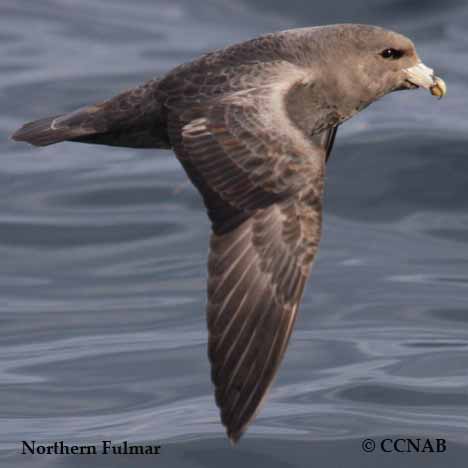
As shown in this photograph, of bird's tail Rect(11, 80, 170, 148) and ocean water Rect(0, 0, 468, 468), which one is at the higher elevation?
bird's tail Rect(11, 80, 170, 148)

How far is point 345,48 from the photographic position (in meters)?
7.67

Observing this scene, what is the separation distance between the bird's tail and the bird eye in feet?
3.82

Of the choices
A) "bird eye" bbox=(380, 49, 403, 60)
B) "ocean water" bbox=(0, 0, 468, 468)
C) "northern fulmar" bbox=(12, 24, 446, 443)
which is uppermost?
"bird eye" bbox=(380, 49, 403, 60)

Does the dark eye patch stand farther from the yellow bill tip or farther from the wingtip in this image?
the wingtip

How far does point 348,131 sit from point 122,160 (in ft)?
6.85

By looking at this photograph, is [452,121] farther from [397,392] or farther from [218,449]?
[218,449]

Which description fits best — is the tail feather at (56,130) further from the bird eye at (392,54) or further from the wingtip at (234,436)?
the wingtip at (234,436)

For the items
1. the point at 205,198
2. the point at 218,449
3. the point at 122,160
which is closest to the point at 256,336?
the point at 205,198

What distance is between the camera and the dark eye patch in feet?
25.5

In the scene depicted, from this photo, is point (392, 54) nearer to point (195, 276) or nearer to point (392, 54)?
point (392, 54)

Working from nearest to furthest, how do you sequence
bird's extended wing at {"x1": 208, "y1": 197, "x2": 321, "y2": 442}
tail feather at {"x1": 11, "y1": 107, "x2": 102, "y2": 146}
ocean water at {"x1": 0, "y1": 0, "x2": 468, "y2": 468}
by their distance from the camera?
bird's extended wing at {"x1": 208, "y1": 197, "x2": 321, "y2": 442} < tail feather at {"x1": 11, "y1": 107, "x2": 102, "y2": 146} < ocean water at {"x1": 0, "y1": 0, "x2": 468, "y2": 468}

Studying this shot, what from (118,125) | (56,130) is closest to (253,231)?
(118,125)

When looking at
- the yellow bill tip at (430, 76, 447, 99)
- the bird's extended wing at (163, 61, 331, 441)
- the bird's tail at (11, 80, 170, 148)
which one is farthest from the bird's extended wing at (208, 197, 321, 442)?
the yellow bill tip at (430, 76, 447, 99)

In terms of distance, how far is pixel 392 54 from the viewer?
7.80 m
